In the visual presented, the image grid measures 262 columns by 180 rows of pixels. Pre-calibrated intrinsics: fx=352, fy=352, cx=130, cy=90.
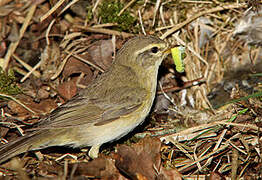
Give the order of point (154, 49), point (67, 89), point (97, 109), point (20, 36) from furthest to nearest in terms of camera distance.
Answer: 1. point (20, 36)
2. point (67, 89)
3. point (154, 49)
4. point (97, 109)

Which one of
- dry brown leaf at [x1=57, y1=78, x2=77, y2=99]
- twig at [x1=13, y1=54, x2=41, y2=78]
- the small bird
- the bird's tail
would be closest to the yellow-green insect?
the small bird

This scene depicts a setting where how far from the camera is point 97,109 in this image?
4.82 meters

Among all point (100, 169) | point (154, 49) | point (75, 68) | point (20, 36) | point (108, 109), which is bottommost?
point (100, 169)

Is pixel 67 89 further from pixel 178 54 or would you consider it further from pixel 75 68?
pixel 178 54

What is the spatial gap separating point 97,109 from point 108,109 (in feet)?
0.49

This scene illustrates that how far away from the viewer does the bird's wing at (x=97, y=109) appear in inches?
183

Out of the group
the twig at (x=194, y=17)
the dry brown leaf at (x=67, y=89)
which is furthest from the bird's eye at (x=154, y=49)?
the dry brown leaf at (x=67, y=89)

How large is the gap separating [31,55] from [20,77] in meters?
0.49

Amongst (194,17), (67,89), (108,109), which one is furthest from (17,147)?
(194,17)

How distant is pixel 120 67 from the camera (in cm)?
525

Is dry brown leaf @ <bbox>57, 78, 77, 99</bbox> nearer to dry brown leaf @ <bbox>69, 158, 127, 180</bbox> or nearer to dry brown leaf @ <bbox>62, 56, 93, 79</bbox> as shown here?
dry brown leaf @ <bbox>62, 56, 93, 79</bbox>

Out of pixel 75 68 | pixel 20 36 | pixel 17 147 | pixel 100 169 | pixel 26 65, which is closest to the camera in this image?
pixel 100 169

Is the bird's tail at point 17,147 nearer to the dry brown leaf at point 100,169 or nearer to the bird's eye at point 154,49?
the dry brown leaf at point 100,169

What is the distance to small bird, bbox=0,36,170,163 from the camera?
4566mm
